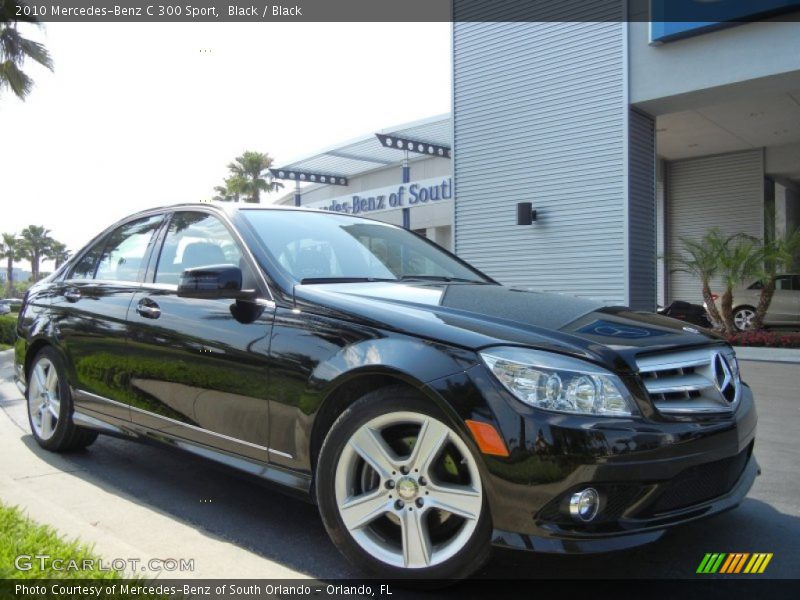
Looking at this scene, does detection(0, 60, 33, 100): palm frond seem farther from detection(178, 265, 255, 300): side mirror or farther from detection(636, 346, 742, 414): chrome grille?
detection(636, 346, 742, 414): chrome grille

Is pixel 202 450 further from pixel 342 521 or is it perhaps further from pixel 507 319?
pixel 507 319

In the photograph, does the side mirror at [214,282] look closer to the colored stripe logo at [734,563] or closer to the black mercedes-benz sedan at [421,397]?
the black mercedes-benz sedan at [421,397]

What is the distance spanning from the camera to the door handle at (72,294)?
14.0 feet

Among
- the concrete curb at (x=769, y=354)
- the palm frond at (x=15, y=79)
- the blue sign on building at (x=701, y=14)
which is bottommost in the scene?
the concrete curb at (x=769, y=354)

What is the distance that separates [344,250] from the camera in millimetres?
3545

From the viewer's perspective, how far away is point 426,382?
7.73 ft

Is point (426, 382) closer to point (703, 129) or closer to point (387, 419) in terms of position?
point (387, 419)

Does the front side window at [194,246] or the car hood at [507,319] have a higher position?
the front side window at [194,246]

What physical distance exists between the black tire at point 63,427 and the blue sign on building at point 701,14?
11.8 m

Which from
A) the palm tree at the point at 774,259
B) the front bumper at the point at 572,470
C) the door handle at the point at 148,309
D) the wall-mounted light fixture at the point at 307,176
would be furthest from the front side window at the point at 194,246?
the wall-mounted light fixture at the point at 307,176

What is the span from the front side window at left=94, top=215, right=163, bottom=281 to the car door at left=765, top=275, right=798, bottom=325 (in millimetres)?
15011

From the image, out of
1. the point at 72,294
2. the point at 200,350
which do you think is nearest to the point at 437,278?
the point at 200,350

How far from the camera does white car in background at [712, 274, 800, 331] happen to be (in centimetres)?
1538

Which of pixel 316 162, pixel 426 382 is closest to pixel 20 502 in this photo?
pixel 426 382
